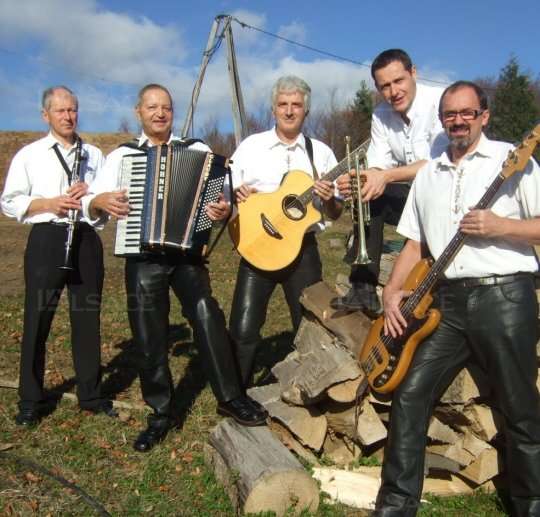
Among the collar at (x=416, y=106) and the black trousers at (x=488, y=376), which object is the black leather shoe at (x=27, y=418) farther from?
the collar at (x=416, y=106)

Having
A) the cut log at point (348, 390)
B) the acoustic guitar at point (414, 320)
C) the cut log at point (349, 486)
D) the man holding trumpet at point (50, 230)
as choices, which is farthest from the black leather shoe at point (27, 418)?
the acoustic guitar at point (414, 320)

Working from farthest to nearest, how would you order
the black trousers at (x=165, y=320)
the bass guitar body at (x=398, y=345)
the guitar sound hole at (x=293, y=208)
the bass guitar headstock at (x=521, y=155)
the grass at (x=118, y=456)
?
the guitar sound hole at (x=293, y=208), the black trousers at (x=165, y=320), the grass at (x=118, y=456), the bass guitar body at (x=398, y=345), the bass guitar headstock at (x=521, y=155)

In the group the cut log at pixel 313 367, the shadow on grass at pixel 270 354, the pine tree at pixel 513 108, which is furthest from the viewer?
the pine tree at pixel 513 108

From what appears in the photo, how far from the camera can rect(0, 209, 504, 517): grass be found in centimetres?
346

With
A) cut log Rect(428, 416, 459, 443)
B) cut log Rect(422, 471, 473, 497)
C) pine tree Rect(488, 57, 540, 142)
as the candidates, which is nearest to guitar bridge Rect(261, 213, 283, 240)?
cut log Rect(428, 416, 459, 443)

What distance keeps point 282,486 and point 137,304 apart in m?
1.52

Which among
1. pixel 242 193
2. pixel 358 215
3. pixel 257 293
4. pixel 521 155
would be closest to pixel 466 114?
pixel 521 155

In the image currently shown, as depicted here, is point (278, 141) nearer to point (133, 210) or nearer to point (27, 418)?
point (133, 210)

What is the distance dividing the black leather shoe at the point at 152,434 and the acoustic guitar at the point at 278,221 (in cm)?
131

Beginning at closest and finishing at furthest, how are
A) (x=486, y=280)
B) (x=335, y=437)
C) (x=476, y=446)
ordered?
(x=486, y=280) → (x=476, y=446) → (x=335, y=437)

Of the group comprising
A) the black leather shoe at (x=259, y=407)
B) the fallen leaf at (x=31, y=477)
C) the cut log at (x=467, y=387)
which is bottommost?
the fallen leaf at (x=31, y=477)

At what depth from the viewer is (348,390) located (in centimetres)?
367

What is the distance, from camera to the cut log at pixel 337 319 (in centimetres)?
385

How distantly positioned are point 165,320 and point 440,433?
196 centimetres
